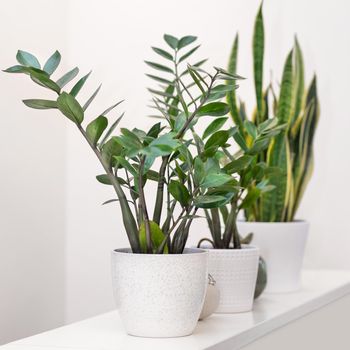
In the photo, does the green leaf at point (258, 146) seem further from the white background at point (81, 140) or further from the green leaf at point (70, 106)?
the white background at point (81, 140)

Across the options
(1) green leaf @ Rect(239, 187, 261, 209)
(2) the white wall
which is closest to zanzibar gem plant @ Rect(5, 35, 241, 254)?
(1) green leaf @ Rect(239, 187, 261, 209)

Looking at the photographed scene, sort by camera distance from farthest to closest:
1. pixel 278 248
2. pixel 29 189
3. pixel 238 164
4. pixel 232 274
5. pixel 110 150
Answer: pixel 29 189
pixel 278 248
pixel 232 274
pixel 238 164
pixel 110 150

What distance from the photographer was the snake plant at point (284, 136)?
1.47 meters

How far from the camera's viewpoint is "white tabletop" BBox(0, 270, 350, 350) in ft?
3.02

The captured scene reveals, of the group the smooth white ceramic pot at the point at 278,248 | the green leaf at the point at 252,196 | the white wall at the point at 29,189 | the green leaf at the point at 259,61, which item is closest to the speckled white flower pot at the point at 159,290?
the green leaf at the point at 252,196

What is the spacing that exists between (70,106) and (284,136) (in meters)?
0.67

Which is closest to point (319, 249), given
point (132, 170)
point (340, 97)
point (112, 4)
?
point (340, 97)

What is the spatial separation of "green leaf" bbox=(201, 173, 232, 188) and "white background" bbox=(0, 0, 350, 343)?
92 centimetres

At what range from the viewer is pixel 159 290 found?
36.3 inches

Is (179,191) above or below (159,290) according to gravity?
above

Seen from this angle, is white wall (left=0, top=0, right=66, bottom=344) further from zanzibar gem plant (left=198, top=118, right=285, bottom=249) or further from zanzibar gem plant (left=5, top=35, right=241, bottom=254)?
zanzibar gem plant (left=5, top=35, right=241, bottom=254)

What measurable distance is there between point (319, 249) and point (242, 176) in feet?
2.27

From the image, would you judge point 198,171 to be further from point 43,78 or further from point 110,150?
point 43,78

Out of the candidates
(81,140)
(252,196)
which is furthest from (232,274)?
(81,140)
